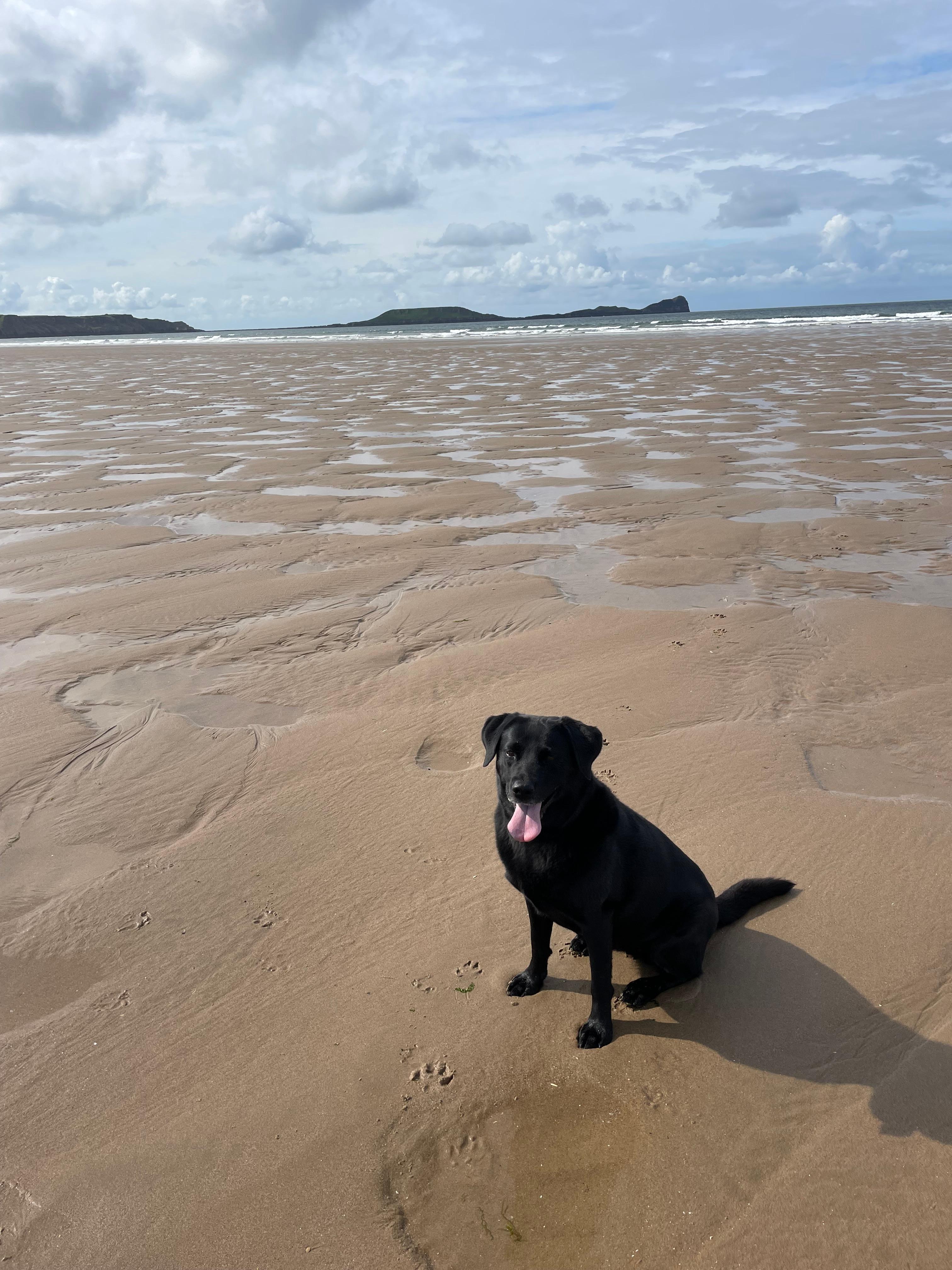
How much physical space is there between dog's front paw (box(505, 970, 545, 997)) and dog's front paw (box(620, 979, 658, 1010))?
33 centimetres

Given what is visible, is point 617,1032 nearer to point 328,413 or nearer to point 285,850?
point 285,850

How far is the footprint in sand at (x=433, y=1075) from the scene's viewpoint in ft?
9.26

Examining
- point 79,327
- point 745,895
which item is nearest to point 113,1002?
point 745,895

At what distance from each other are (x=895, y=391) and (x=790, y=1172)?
2084 cm

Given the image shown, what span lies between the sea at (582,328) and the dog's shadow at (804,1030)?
5964 centimetres

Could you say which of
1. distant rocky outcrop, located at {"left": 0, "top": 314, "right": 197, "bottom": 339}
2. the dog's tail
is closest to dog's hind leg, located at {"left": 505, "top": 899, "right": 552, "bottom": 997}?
the dog's tail

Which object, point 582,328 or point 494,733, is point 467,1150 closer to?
point 494,733

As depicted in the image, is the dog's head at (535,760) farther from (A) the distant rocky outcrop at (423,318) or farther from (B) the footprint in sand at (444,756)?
(A) the distant rocky outcrop at (423,318)

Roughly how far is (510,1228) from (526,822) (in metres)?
1.13

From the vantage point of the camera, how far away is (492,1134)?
2646 mm

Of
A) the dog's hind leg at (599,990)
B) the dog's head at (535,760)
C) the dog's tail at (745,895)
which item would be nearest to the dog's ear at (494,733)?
the dog's head at (535,760)

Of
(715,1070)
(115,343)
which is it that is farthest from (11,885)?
(115,343)

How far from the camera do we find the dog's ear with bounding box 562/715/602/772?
3041 millimetres

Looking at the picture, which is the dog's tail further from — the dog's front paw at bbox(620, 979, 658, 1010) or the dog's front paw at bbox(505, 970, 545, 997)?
the dog's front paw at bbox(505, 970, 545, 997)
